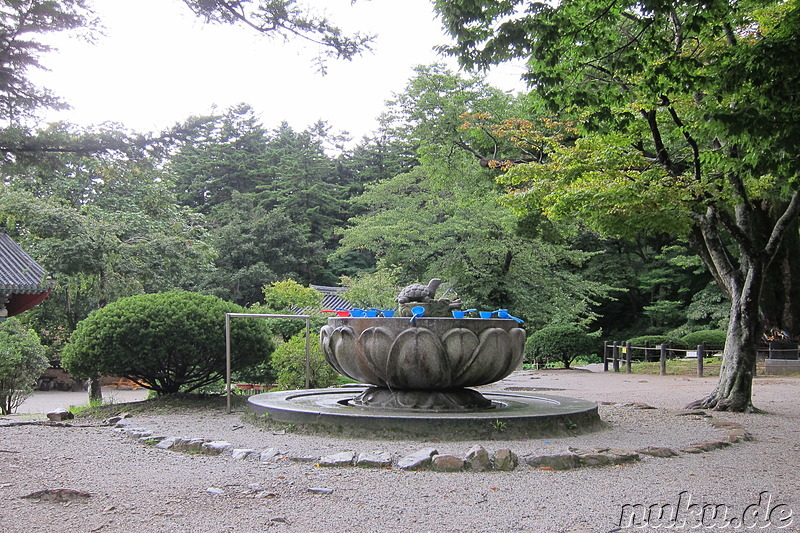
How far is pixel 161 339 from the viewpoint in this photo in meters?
8.88

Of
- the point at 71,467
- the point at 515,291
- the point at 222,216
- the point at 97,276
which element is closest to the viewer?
the point at 71,467

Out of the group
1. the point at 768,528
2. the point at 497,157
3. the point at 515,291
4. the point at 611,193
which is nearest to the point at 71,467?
the point at 768,528

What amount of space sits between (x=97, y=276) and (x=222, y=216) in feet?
47.7

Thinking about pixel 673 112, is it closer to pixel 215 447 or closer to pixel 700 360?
pixel 215 447

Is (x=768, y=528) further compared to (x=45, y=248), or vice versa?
(x=45, y=248)

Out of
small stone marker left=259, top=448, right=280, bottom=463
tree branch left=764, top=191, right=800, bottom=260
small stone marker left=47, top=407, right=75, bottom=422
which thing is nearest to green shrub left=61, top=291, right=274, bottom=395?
small stone marker left=47, top=407, right=75, bottom=422

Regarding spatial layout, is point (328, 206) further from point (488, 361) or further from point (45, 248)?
point (488, 361)

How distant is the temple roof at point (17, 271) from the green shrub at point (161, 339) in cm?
554

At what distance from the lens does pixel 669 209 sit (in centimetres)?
970

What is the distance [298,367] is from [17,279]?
7.30m

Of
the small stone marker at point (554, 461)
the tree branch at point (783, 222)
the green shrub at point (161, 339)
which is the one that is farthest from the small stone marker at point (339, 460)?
the tree branch at point (783, 222)

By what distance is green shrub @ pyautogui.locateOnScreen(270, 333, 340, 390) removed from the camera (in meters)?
10.8

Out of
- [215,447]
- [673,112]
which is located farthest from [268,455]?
[673,112]

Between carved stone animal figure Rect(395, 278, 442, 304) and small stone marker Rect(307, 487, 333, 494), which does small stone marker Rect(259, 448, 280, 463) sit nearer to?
small stone marker Rect(307, 487, 333, 494)
